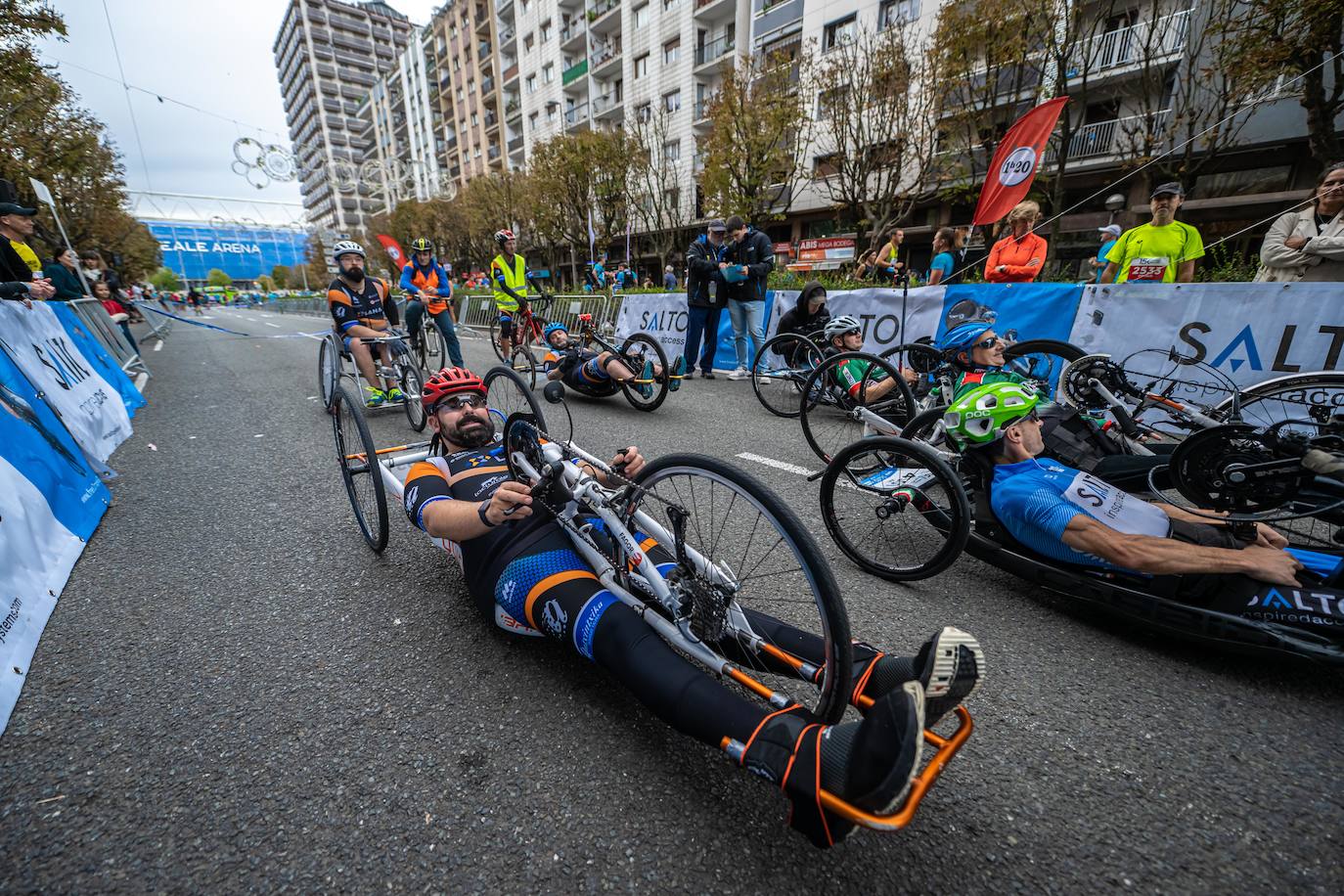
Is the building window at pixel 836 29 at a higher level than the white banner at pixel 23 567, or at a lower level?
higher

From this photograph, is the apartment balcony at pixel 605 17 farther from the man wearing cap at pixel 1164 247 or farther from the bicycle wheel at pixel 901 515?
the bicycle wheel at pixel 901 515

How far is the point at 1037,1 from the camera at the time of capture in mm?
10133

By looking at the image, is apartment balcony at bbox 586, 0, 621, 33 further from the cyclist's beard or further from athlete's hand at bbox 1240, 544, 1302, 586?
athlete's hand at bbox 1240, 544, 1302, 586

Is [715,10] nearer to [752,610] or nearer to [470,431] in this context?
[470,431]

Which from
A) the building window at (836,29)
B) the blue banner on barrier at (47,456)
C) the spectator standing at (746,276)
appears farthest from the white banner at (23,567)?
the building window at (836,29)

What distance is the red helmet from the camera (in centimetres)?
258

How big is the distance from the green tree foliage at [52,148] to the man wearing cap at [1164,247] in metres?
14.1

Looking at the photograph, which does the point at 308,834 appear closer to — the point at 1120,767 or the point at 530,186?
the point at 1120,767

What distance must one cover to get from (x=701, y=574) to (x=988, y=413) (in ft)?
5.20

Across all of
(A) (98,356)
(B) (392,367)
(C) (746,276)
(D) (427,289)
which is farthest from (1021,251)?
(A) (98,356)

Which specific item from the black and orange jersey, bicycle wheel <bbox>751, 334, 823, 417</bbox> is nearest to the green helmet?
bicycle wheel <bbox>751, 334, 823, 417</bbox>

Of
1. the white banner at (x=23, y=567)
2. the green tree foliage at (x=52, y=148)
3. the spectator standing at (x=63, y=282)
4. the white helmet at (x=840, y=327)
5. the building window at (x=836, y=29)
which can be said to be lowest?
the white banner at (x=23, y=567)

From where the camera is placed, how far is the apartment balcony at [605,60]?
29.8 metres

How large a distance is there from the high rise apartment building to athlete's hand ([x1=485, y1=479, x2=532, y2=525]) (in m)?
97.6
